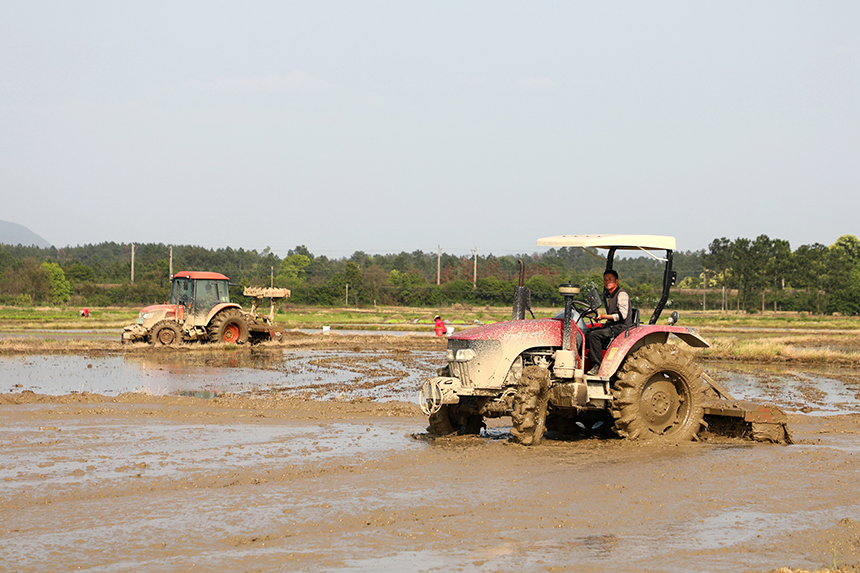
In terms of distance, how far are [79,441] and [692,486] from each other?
7.11 m

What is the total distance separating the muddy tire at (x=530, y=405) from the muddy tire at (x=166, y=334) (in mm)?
19755

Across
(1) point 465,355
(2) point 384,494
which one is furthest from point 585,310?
(2) point 384,494

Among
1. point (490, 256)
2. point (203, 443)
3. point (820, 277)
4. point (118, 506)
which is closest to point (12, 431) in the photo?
point (203, 443)

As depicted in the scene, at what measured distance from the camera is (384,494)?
277 inches

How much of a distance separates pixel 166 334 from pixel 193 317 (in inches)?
45.4

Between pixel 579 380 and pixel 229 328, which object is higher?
pixel 579 380

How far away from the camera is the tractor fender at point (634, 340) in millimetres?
9516

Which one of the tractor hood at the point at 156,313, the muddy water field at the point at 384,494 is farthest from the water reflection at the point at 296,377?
the tractor hood at the point at 156,313

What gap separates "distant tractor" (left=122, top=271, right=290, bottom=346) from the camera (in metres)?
26.8

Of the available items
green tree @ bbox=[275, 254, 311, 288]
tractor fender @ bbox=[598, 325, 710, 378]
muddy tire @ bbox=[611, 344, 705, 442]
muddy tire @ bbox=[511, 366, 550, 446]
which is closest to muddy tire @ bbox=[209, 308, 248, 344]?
muddy tire @ bbox=[511, 366, 550, 446]

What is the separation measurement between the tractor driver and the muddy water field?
1163 millimetres

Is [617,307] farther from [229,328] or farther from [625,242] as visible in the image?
[229,328]

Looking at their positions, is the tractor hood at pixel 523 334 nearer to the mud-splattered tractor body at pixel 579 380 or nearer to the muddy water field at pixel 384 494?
the mud-splattered tractor body at pixel 579 380

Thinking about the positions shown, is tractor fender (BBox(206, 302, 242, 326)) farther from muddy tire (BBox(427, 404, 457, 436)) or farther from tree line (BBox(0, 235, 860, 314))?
tree line (BBox(0, 235, 860, 314))
